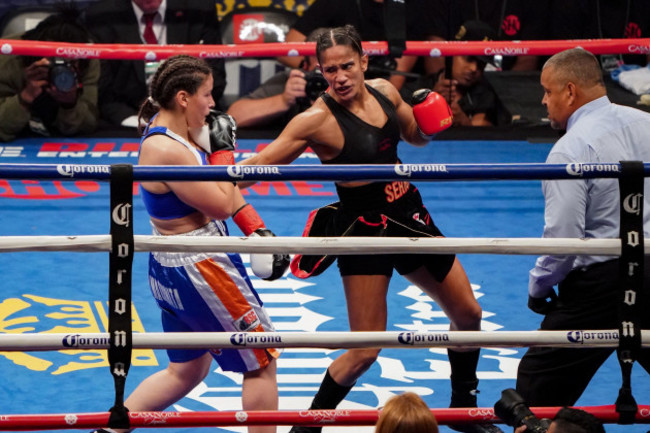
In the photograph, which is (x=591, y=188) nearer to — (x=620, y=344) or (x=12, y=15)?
(x=620, y=344)

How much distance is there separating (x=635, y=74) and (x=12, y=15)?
4791 millimetres

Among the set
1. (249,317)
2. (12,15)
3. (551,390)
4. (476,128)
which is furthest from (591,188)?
(12,15)

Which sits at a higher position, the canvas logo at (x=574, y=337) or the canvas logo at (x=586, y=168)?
the canvas logo at (x=586, y=168)

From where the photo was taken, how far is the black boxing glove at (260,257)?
3277mm

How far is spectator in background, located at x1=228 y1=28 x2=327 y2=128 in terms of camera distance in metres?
7.11

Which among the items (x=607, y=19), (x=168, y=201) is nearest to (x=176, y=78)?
(x=168, y=201)

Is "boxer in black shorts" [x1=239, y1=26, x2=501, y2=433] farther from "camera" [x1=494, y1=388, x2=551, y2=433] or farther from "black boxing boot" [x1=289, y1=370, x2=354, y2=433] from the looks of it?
"camera" [x1=494, y1=388, x2=551, y2=433]

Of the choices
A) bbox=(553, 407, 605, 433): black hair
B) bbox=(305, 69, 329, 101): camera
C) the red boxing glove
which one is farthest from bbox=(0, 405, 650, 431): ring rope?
bbox=(305, 69, 329, 101): camera

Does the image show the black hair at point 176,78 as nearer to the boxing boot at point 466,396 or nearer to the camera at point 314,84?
the boxing boot at point 466,396

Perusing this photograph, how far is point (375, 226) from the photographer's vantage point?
3791mm

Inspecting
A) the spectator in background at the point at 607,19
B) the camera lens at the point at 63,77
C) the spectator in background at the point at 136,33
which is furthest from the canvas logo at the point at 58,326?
the spectator in background at the point at 607,19

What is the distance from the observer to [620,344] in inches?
107

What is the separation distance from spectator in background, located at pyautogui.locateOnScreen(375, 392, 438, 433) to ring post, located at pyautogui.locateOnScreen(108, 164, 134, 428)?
0.74 meters

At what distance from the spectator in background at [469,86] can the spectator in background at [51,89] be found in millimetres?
2302
